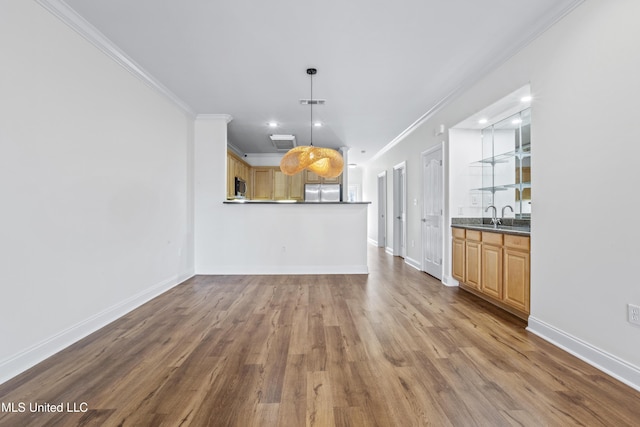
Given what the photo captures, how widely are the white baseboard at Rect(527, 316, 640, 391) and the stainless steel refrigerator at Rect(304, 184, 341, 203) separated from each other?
4.89 meters

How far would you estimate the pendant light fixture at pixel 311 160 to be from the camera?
345 centimetres

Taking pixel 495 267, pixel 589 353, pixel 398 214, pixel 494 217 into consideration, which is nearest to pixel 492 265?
pixel 495 267

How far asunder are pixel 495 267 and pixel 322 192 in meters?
4.45

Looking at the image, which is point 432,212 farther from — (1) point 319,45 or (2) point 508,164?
(1) point 319,45

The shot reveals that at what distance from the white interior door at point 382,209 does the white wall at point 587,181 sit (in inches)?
191

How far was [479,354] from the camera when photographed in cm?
209

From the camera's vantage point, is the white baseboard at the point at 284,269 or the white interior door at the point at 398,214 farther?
the white interior door at the point at 398,214

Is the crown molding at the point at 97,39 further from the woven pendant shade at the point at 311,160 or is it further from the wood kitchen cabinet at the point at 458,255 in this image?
the wood kitchen cabinet at the point at 458,255

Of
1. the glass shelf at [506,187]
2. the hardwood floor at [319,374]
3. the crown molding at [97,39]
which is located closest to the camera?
the hardwood floor at [319,374]

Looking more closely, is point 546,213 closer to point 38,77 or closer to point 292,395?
point 292,395

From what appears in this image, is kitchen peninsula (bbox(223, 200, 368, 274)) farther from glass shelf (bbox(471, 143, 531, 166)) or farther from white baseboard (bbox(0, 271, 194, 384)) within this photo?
glass shelf (bbox(471, 143, 531, 166))

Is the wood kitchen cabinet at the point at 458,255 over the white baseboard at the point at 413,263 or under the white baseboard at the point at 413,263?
over

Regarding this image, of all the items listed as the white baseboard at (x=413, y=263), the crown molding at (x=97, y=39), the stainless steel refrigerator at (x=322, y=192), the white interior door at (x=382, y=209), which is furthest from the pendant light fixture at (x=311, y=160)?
the white interior door at (x=382, y=209)

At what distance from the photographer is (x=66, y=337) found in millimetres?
2232
